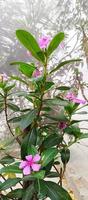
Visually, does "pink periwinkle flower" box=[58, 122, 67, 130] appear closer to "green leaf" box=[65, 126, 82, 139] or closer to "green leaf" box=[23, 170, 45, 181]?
"green leaf" box=[65, 126, 82, 139]

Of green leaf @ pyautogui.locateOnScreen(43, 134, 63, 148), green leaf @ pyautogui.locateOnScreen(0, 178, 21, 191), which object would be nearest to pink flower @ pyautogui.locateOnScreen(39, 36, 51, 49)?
green leaf @ pyautogui.locateOnScreen(43, 134, 63, 148)

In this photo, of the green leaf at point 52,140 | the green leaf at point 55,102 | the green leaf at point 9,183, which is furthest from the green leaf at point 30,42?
the green leaf at point 9,183

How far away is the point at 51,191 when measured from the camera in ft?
2.94

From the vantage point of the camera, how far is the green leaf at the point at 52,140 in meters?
0.98

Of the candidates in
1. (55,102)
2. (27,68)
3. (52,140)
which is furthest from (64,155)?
(27,68)

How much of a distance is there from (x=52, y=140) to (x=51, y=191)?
0.15 meters

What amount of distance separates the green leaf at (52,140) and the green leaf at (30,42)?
23cm

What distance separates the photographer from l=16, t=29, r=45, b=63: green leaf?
2.91 feet

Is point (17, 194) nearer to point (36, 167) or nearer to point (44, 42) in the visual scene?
point (36, 167)

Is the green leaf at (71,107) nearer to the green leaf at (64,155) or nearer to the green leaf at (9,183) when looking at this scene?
the green leaf at (64,155)

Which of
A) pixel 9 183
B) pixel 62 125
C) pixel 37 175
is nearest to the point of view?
pixel 37 175

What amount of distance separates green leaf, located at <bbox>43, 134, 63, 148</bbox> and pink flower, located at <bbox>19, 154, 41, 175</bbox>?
0.44ft

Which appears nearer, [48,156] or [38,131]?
[48,156]

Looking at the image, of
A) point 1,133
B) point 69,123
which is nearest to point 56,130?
point 69,123
